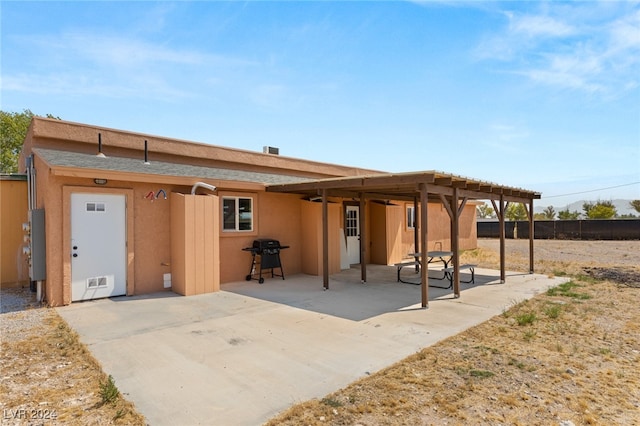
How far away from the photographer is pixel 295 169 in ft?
40.5

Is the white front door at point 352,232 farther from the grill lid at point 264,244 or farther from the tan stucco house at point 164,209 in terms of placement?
the grill lid at point 264,244

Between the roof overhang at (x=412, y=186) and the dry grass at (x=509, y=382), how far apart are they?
8.93 feet

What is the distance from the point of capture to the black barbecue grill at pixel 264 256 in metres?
9.45

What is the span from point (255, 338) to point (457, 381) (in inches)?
103

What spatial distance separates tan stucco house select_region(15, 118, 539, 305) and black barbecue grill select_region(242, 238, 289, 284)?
0.20 metres

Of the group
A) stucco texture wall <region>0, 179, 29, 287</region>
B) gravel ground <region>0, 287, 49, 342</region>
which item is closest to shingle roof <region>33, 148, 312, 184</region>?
stucco texture wall <region>0, 179, 29, 287</region>

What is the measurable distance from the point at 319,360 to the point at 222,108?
32.2 ft

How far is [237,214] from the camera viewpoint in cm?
941

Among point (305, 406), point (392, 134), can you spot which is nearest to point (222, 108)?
point (392, 134)

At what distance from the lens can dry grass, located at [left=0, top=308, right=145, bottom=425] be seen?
2.88m

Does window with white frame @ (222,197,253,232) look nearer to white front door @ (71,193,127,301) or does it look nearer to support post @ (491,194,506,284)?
white front door @ (71,193,127,301)

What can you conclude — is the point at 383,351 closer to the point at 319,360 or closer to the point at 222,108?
the point at 319,360

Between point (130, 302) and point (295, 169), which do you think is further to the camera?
point (295, 169)

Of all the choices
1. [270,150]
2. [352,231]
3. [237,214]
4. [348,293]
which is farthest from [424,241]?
[270,150]
